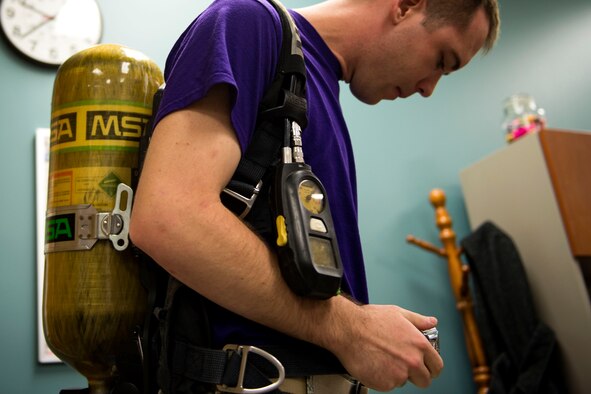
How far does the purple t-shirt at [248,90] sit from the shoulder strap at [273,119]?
1 centimetres

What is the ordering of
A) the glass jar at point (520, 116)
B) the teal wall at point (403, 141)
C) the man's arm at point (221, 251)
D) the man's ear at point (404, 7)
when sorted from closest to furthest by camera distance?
the man's arm at point (221, 251) < the man's ear at point (404, 7) < the teal wall at point (403, 141) < the glass jar at point (520, 116)

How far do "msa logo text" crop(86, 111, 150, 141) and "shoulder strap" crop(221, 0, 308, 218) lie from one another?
0.79 feet

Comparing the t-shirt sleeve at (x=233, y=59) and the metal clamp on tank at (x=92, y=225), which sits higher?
the t-shirt sleeve at (x=233, y=59)

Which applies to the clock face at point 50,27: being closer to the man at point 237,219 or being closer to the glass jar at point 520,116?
the man at point 237,219

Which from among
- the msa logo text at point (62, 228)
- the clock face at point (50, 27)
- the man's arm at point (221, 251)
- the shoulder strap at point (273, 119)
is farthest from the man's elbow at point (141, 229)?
the clock face at point (50, 27)

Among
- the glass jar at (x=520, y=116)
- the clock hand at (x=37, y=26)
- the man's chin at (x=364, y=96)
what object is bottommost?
the man's chin at (x=364, y=96)

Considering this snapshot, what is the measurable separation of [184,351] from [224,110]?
0.31 meters

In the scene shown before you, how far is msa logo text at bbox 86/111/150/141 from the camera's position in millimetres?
878

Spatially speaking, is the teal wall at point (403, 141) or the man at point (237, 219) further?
the teal wall at point (403, 141)

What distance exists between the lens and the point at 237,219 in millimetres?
687

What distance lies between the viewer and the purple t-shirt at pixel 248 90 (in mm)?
690

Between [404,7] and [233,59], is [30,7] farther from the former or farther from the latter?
[233,59]

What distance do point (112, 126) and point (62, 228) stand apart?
17 cm

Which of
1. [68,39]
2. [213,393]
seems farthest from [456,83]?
[213,393]
